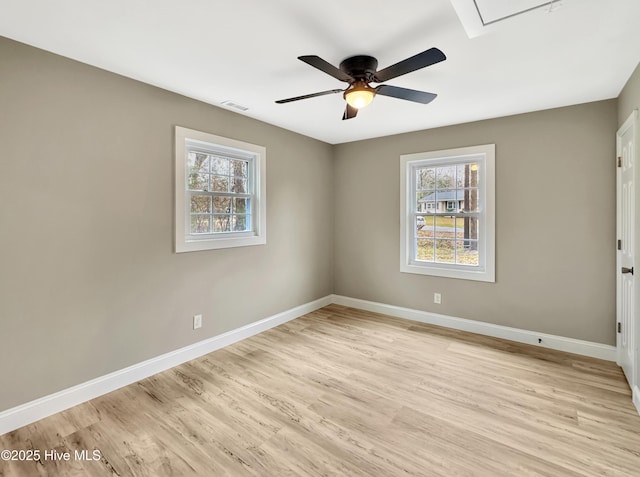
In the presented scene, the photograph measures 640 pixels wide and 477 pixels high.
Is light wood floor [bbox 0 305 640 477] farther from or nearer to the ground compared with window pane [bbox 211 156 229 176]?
nearer to the ground

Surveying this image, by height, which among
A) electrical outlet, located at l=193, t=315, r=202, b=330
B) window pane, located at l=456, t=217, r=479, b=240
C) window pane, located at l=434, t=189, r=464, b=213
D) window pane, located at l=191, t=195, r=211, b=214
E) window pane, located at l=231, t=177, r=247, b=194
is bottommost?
electrical outlet, located at l=193, t=315, r=202, b=330

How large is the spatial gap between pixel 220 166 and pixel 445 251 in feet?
9.75

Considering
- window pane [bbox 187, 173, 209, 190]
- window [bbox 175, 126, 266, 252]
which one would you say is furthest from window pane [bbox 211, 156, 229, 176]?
window pane [bbox 187, 173, 209, 190]

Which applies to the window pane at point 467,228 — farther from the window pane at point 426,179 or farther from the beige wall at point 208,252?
the window pane at point 426,179

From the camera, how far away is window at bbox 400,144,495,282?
12.0ft

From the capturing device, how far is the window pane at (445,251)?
4.02 m

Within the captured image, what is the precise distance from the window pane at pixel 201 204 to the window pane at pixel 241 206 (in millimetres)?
339

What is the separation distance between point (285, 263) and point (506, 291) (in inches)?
106

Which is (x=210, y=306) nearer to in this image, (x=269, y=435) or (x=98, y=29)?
(x=269, y=435)

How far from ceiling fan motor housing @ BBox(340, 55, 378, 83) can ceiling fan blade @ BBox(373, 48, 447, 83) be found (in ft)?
0.39

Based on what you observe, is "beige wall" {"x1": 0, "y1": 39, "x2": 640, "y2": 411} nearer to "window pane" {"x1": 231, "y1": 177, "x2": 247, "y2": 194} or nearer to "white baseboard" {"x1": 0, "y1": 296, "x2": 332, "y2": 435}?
"white baseboard" {"x1": 0, "y1": 296, "x2": 332, "y2": 435}

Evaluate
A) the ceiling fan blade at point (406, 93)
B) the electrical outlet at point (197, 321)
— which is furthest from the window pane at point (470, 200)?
the electrical outlet at point (197, 321)

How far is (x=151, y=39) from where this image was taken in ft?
6.61

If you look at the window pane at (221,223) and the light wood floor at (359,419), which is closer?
the light wood floor at (359,419)
